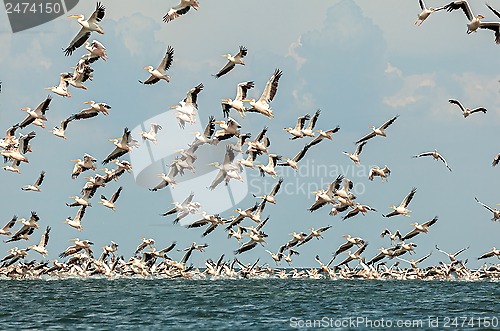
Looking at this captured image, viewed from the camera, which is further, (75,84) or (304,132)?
(304,132)

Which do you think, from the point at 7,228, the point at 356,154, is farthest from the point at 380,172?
the point at 7,228

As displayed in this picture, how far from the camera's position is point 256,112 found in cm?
3853

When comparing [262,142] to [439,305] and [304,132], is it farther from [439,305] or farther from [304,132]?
[439,305]

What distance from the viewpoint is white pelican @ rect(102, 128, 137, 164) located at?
1569 inches

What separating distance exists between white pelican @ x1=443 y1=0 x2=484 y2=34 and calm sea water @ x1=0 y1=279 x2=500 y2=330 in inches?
444

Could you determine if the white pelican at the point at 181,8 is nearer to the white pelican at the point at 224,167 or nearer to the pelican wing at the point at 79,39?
the pelican wing at the point at 79,39

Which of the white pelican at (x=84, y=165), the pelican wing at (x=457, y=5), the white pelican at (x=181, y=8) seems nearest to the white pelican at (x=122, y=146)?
the white pelican at (x=84, y=165)

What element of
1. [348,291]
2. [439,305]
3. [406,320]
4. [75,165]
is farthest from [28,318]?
[348,291]

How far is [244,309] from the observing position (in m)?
42.6

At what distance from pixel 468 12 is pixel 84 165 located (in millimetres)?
18477

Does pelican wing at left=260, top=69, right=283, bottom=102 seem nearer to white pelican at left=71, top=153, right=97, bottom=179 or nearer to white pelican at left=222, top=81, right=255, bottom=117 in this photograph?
white pelican at left=222, top=81, right=255, bottom=117

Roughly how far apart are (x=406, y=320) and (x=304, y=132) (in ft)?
36.5

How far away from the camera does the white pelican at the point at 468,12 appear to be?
111 feet

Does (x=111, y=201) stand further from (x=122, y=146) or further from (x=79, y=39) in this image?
(x=79, y=39)
